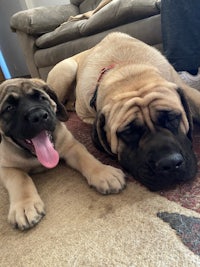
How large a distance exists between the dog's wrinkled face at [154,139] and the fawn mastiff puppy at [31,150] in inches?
5.2

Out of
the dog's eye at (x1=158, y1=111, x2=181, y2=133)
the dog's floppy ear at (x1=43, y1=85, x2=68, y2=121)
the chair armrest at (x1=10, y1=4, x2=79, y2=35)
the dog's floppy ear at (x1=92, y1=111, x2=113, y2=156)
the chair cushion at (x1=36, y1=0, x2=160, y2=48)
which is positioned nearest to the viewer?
the dog's eye at (x1=158, y1=111, x2=181, y2=133)

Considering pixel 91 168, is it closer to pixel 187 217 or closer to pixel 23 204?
pixel 23 204

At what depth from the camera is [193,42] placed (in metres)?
1.92

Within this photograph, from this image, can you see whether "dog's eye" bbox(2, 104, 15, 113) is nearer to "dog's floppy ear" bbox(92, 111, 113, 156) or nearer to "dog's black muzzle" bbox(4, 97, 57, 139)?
"dog's black muzzle" bbox(4, 97, 57, 139)

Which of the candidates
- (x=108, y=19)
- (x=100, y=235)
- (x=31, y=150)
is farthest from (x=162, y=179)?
(x=108, y=19)

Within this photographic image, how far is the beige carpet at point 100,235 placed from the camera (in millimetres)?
929

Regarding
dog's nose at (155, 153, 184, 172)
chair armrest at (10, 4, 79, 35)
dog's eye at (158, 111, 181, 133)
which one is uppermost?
dog's eye at (158, 111, 181, 133)

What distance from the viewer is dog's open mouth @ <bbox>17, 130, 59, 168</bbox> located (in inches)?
57.9

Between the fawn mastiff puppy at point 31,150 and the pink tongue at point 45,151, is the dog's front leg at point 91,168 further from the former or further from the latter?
the pink tongue at point 45,151

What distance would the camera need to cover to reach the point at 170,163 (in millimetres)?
1123

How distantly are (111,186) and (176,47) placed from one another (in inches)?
44.2

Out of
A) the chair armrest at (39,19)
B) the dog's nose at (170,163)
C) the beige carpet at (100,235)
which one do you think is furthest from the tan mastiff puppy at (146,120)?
the chair armrest at (39,19)

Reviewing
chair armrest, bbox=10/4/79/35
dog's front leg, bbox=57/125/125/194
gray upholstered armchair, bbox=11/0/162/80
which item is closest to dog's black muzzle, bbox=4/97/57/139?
dog's front leg, bbox=57/125/125/194

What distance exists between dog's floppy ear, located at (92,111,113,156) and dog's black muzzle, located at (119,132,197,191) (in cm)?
16
